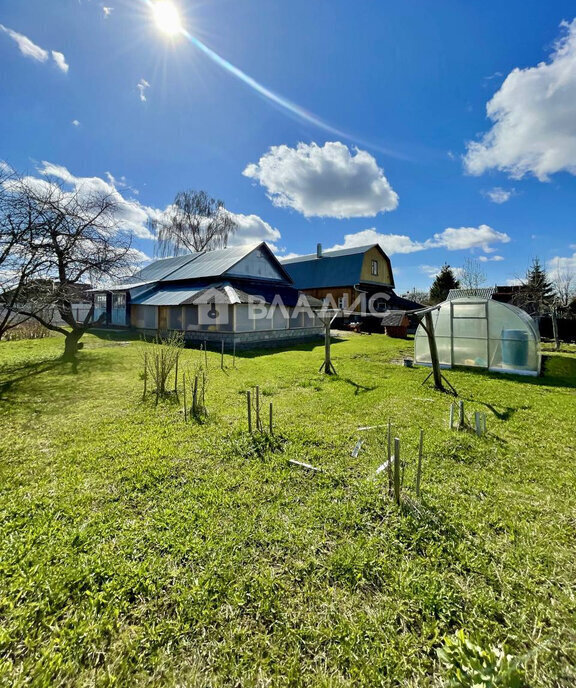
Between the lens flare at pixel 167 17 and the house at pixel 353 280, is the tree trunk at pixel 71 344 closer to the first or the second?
the lens flare at pixel 167 17

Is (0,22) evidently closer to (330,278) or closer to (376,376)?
(376,376)

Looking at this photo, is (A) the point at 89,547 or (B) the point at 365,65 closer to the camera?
(A) the point at 89,547

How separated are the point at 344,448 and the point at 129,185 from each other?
39.4ft

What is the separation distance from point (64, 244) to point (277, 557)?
490 inches

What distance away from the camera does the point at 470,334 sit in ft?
31.7

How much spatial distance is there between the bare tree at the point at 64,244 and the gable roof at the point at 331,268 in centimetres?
1879

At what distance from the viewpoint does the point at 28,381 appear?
7.95m

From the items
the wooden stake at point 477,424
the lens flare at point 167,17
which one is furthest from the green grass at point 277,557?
the lens flare at point 167,17

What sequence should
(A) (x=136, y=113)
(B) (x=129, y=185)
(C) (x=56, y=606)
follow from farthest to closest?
(B) (x=129, y=185)
(A) (x=136, y=113)
(C) (x=56, y=606)

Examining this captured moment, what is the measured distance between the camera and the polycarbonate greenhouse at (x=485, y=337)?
884 cm

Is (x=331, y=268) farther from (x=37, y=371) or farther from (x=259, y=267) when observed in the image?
(x=37, y=371)

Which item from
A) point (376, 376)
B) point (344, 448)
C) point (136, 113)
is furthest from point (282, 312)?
point (344, 448)

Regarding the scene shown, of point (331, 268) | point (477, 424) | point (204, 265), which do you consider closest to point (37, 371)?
point (477, 424)

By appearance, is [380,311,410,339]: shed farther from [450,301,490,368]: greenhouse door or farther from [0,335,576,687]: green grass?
[0,335,576,687]: green grass
